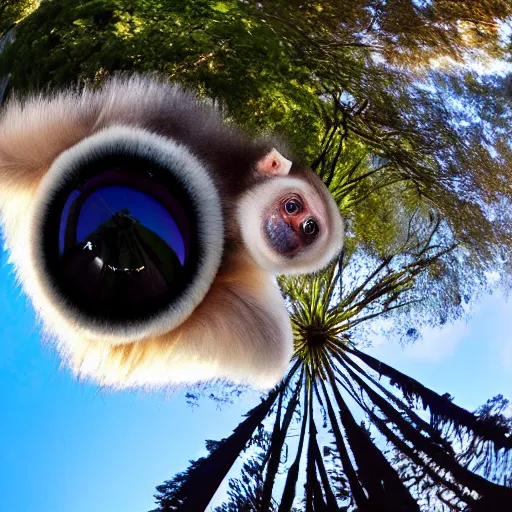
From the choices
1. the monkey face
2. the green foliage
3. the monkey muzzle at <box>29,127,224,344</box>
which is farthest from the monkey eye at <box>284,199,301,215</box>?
the green foliage

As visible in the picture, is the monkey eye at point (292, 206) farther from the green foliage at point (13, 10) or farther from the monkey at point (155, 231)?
the green foliage at point (13, 10)

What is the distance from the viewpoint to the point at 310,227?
0.87m

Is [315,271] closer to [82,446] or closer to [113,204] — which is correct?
[113,204]

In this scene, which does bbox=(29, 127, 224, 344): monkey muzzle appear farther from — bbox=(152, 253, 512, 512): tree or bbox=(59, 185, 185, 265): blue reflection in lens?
bbox=(152, 253, 512, 512): tree

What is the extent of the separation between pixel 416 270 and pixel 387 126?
21cm

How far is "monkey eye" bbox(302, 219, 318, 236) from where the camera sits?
862mm

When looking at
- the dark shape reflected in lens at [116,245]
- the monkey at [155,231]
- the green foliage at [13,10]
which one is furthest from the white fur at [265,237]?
the green foliage at [13,10]

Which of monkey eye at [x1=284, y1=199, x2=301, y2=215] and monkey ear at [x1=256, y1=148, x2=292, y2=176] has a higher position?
monkey ear at [x1=256, y1=148, x2=292, y2=176]

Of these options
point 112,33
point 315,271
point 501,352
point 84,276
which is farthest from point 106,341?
point 501,352

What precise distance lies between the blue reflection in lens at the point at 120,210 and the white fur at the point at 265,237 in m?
0.10

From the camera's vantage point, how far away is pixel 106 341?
82 centimetres

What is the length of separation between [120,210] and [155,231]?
0.17ft

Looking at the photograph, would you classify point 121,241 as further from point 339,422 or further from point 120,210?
point 339,422

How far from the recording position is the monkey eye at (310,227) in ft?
2.83
